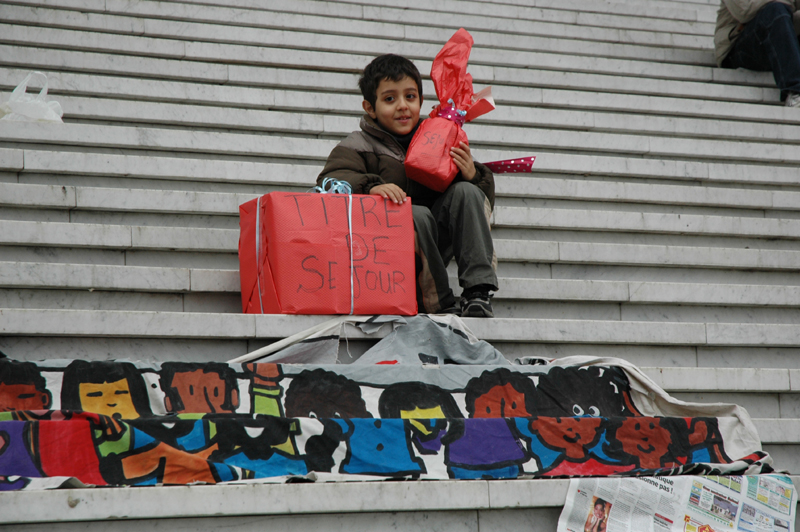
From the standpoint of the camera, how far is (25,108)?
3.94 m

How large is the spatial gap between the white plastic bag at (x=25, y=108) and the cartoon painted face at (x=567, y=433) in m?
2.77

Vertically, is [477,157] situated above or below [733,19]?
below

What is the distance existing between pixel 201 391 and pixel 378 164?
1451mm

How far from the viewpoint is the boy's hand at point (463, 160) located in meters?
3.51

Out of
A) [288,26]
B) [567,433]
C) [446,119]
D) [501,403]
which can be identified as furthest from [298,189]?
[567,433]

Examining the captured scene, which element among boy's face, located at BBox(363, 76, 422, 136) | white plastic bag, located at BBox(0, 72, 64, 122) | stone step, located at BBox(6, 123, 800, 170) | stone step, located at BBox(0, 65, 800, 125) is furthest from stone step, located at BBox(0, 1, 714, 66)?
boy's face, located at BBox(363, 76, 422, 136)

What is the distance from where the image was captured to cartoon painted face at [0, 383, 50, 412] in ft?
8.14

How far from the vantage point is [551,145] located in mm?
4781

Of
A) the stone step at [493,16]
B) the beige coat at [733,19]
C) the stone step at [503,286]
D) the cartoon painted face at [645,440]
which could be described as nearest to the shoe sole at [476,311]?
the stone step at [503,286]

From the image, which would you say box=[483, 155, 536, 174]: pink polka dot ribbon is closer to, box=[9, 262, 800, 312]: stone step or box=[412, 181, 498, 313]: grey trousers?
box=[412, 181, 498, 313]: grey trousers

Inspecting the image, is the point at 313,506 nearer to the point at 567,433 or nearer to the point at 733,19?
the point at 567,433

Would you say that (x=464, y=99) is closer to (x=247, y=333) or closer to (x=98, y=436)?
(x=247, y=333)

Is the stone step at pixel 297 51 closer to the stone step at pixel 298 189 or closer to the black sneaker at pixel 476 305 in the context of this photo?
the stone step at pixel 298 189

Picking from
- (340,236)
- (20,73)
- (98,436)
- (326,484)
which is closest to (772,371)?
(340,236)
